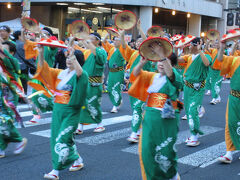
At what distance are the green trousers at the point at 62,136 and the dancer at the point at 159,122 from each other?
937 mm

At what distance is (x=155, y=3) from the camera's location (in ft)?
78.6

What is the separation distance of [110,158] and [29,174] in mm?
1296

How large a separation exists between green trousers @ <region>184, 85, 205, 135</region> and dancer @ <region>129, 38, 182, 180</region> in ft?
7.81

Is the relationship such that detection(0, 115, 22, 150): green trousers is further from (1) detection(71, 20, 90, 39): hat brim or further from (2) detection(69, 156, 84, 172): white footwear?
(1) detection(71, 20, 90, 39): hat brim

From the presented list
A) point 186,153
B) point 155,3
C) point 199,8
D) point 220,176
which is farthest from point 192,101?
point 199,8

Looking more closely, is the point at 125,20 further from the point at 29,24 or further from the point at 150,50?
the point at 150,50

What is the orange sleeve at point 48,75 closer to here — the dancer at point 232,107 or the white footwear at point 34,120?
the dancer at point 232,107

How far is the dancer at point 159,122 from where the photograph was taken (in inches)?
149

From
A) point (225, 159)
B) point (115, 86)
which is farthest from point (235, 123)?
point (115, 86)

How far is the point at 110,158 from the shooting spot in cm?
549

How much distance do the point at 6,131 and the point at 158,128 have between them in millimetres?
2368

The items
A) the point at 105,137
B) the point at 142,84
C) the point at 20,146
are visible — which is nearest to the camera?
the point at 142,84

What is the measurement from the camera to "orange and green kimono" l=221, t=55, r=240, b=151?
5234mm

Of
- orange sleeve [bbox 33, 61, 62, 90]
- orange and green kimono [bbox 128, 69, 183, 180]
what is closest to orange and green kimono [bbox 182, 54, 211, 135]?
orange and green kimono [bbox 128, 69, 183, 180]
